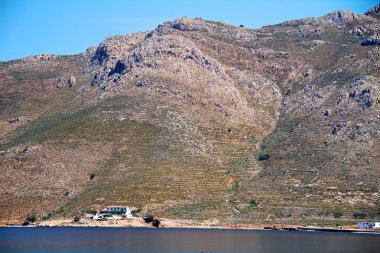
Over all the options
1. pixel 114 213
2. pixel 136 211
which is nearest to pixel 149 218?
pixel 136 211

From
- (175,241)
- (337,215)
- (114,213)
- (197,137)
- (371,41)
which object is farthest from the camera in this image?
(371,41)

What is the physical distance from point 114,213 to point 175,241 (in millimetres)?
29648

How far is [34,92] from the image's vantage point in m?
198

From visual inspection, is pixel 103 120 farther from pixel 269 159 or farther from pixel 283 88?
pixel 283 88

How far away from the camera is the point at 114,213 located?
13450 centimetres

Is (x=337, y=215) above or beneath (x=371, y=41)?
beneath

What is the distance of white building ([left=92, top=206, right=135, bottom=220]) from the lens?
134 m

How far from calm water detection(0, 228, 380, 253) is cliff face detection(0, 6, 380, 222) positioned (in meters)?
11.9

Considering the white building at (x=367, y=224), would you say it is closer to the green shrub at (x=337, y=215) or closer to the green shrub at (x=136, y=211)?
the green shrub at (x=337, y=215)

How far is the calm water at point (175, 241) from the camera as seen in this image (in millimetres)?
95838

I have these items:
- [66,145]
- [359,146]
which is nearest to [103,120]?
[66,145]

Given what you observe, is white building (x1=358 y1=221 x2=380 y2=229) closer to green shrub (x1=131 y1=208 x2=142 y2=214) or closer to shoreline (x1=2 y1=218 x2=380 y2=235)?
→ shoreline (x1=2 y1=218 x2=380 y2=235)

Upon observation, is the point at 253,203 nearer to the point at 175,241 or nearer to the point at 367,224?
the point at 367,224

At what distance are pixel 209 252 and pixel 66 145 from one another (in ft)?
225
